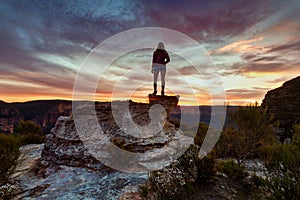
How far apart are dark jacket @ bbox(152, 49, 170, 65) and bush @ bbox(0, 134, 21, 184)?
22.9 ft

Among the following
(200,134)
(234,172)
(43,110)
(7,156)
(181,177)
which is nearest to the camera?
(181,177)

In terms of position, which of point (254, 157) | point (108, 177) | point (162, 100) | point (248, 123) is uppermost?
point (162, 100)

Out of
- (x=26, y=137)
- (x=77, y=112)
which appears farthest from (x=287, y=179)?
(x=26, y=137)

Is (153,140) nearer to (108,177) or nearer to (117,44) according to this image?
(108,177)

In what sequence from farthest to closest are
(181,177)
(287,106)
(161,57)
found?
(287,106)
(161,57)
(181,177)

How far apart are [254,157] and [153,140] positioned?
24.0ft

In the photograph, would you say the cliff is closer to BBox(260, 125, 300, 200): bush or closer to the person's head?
the person's head

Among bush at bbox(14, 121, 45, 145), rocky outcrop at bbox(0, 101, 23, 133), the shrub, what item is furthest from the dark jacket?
rocky outcrop at bbox(0, 101, 23, 133)

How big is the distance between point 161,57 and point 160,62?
0.80 feet

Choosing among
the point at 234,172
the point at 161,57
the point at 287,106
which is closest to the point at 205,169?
the point at 234,172

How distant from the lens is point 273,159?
15.0 feet

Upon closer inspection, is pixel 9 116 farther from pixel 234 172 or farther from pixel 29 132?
pixel 234 172

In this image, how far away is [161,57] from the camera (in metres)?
8.65

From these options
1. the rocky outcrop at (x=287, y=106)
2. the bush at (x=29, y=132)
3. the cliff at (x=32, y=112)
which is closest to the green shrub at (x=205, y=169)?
the rocky outcrop at (x=287, y=106)
